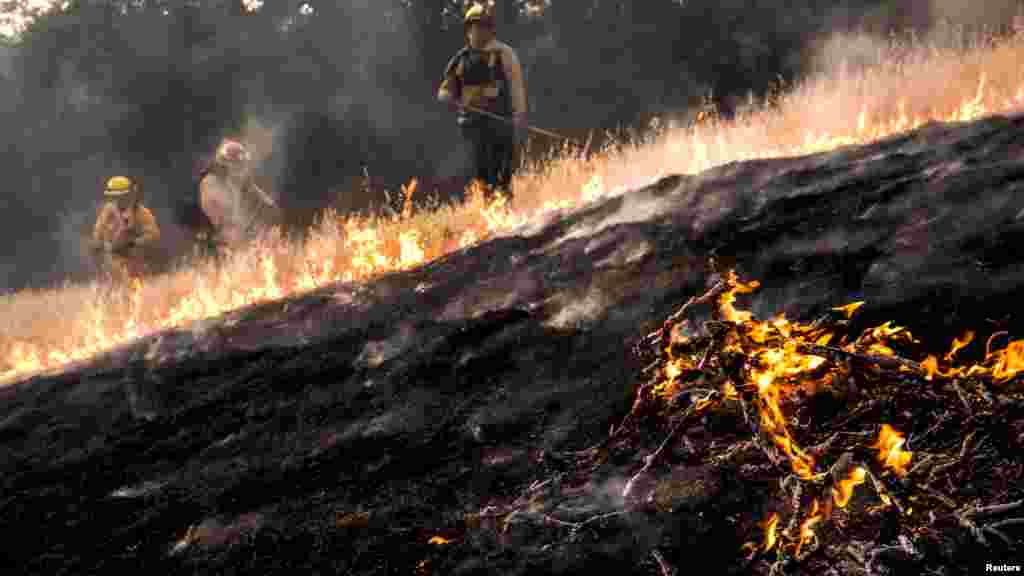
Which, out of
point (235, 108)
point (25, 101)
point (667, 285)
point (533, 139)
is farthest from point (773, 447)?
point (25, 101)

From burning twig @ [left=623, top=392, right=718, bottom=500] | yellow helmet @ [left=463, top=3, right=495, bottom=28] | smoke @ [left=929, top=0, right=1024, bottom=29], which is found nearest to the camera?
burning twig @ [left=623, top=392, right=718, bottom=500]

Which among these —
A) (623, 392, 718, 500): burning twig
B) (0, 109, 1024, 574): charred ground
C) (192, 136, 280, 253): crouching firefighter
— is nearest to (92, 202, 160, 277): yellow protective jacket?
(192, 136, 280, 253): crouching firefighter

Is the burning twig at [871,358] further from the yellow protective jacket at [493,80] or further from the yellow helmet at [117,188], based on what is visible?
the yellow helmet at [117,188]

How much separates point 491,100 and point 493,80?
177 mm

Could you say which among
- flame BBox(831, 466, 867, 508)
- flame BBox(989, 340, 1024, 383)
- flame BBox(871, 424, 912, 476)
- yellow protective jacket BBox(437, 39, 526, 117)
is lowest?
flame BBox(831, 466, 867, 508)

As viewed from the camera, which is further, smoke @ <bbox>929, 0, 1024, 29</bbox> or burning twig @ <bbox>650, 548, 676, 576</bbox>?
smoke @ <bbox>929, 0, 1024, 29</bbox>

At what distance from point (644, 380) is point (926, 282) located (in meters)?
1.07

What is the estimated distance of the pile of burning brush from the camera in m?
1.69

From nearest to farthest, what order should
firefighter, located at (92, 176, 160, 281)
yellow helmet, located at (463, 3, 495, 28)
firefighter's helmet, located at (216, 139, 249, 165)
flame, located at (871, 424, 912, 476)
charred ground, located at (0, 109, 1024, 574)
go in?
1. flame, located at (871, 424, 912, 476)
2. charred ground, located at (0, 109, 1024, 574)
3. yellow helmet, located at (463, 3, 495, 28)
4. firefighter's helmet, located at (216, 139, 249, 165)
5. firefighter, located at (92, 176, 160, 281)

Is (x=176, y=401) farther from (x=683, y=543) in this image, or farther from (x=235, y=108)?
(x=235, y=108)

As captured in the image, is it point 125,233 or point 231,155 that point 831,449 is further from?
point 125,233

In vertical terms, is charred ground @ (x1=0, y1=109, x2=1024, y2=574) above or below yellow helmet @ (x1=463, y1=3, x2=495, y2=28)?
below

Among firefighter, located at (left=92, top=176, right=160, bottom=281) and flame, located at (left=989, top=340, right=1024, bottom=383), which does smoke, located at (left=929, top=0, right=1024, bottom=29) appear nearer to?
flame, located at (left=989, top=340, right=1024, bottom=383)

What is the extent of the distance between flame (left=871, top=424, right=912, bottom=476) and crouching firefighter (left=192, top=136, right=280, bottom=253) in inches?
260
